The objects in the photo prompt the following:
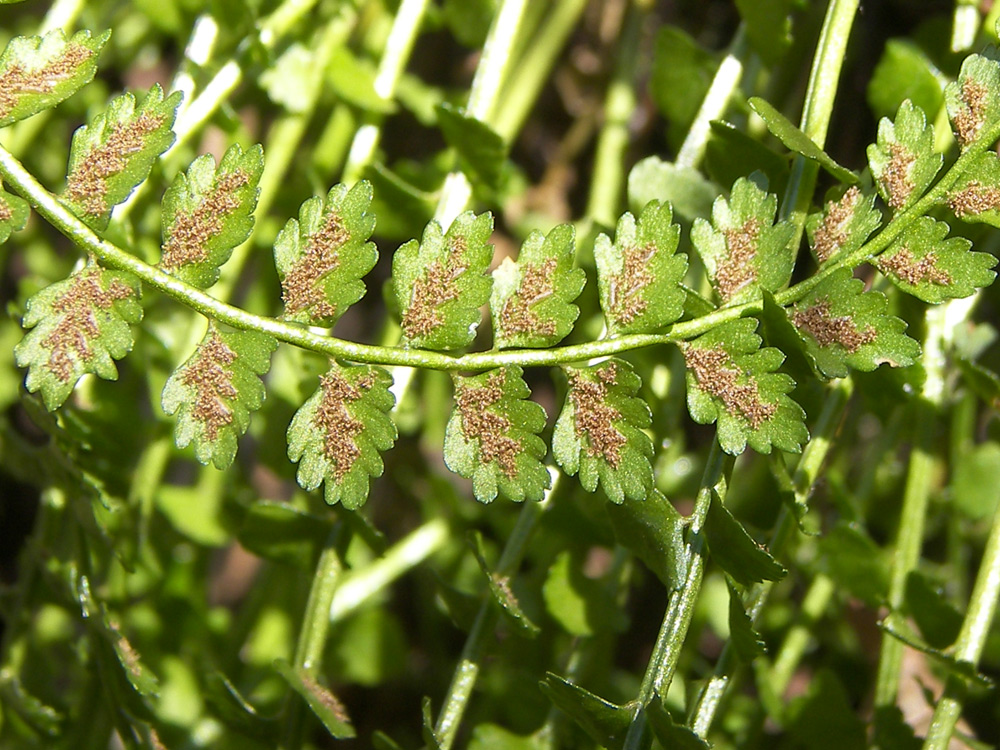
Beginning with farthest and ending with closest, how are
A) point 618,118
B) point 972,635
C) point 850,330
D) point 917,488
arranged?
point 618,118 < point 917,488 < point 972,635 < point 850,330

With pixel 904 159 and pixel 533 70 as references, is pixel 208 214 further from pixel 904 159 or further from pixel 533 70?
pixel 533 70

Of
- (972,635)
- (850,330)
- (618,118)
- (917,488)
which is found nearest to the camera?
(850,330)

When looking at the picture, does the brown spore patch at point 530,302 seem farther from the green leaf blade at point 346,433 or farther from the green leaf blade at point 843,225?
the green leaf blade at point 843,225

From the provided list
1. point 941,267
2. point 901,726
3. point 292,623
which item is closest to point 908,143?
point 941,267

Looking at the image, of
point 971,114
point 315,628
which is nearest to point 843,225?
point 971,114

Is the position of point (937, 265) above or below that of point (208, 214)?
above
